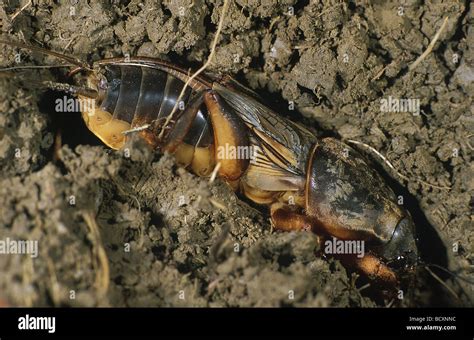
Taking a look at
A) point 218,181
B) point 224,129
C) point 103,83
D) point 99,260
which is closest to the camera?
point 99,260

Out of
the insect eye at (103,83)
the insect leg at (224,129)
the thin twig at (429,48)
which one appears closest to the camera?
the insect eye at (103,83)

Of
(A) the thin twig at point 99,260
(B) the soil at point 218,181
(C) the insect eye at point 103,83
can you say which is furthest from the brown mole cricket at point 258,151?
(A) the thin twig at point 99,260

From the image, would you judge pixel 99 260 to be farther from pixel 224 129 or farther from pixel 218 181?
pixel 224 129

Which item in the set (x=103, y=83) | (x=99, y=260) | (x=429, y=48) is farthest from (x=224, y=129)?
(x=429, y=48)

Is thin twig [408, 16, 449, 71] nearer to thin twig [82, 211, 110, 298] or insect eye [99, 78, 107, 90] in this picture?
insect eye [99, 78, 107, 90]

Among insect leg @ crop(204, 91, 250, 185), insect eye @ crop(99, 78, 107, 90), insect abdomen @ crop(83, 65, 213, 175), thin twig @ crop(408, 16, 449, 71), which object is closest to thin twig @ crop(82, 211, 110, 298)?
insect abdomen @ crop(83, 65, 213, 175)

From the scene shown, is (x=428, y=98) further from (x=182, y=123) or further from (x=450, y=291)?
(x=182, y=123)

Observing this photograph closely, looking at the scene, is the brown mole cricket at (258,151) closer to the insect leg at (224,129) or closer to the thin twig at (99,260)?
the insect leg at (224,129)
